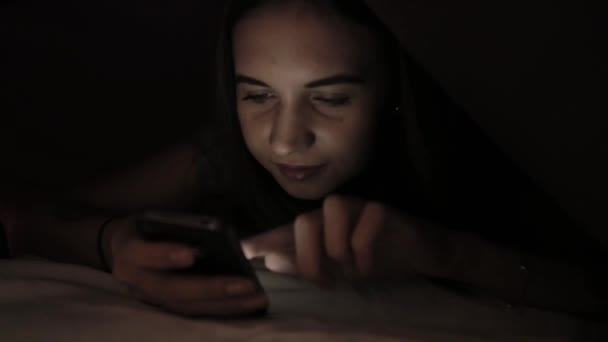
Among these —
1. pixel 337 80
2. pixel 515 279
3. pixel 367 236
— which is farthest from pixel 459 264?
pixel 337 80

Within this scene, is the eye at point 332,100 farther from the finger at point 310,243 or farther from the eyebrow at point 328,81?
the finger at point 310,243

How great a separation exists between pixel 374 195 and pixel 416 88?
0.21m

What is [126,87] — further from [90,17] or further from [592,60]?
[592,60]

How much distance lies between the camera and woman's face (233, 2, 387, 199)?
73 centimetres

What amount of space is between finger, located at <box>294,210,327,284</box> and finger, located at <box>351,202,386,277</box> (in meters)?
0.04

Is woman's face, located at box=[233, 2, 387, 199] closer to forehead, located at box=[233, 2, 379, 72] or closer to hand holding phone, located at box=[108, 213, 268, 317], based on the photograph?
forehead, located at box=[233, 2, 379, 72]

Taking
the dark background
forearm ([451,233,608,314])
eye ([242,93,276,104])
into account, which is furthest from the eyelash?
forearm ([451,233,608,314])

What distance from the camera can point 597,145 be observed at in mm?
617

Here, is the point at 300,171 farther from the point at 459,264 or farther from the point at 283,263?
the point at 459,264

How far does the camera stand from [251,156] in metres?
0.96

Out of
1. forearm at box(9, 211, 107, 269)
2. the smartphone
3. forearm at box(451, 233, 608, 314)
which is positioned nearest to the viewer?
the smartphone

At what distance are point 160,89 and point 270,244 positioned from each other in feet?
2.42

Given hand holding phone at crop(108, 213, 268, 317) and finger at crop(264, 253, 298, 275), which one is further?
finger at crop(264, 253, 298, 275)

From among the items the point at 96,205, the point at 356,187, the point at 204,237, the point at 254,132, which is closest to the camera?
the point at 204,237
